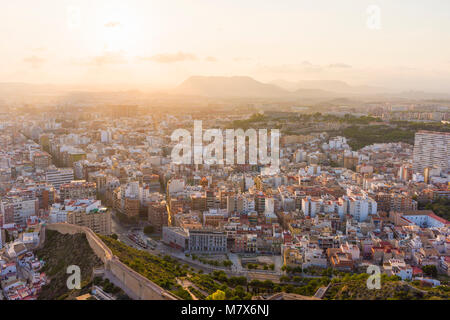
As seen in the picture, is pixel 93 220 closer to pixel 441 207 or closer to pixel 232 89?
pixel 441 207

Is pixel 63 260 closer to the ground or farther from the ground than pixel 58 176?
closer to the ground

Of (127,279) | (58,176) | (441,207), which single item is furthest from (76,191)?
(441,207)

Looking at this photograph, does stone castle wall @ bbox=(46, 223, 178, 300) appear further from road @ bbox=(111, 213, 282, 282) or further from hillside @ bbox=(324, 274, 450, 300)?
hillside @ bbox=(324, 274, 450, 300)

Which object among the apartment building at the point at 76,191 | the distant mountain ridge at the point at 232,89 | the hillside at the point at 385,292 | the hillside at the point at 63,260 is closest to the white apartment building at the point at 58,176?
the apartment building at the point at 76,191

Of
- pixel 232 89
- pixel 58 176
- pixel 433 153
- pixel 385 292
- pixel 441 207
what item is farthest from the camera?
pixel 232 89

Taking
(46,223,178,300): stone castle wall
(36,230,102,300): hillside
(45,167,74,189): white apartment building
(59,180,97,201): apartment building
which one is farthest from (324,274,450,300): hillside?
(45,167,74,189): white apartment building

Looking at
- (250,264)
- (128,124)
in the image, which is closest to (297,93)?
(128,124)

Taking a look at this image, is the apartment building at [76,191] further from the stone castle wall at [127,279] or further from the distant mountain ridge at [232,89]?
the distant mountain ridge at [232,89]

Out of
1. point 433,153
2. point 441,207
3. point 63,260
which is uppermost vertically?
point 433,153
